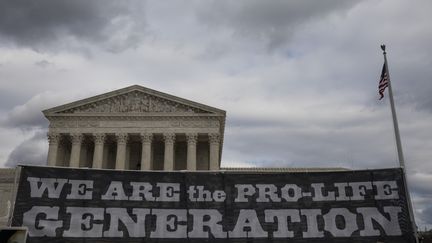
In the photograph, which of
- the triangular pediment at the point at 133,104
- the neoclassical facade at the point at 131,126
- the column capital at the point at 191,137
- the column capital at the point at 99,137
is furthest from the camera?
the triangular pediment at the point at 133,104

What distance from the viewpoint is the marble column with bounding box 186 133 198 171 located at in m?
49.2

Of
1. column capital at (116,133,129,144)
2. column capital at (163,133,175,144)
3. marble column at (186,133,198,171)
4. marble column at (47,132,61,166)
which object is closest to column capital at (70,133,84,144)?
marble column at (47,132,61,166)

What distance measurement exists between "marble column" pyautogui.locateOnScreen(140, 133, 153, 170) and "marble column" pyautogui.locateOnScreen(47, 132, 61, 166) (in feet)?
32.7

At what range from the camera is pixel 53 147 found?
50375 mm

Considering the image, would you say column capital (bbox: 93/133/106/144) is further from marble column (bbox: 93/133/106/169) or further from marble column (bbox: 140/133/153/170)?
marble column (bbox: 140/133/153/170)

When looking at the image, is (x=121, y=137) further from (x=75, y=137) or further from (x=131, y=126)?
(x=75, y=137)

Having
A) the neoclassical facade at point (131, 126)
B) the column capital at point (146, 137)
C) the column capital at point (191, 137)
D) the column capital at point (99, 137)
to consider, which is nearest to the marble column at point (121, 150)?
the neoclassical facade at point (131, 126)

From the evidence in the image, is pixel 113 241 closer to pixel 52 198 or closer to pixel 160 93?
pixel 52 198

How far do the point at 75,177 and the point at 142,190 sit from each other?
1.43m

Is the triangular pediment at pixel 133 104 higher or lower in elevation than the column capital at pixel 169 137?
higher

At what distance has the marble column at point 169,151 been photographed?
49.2 meters

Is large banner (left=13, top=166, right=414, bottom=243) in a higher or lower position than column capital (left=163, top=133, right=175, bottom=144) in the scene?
lower

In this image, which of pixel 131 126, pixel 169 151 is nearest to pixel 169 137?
pixel 169 151

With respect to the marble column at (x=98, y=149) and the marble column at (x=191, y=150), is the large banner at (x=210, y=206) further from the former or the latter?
the marble column at (x=98, y=149)
